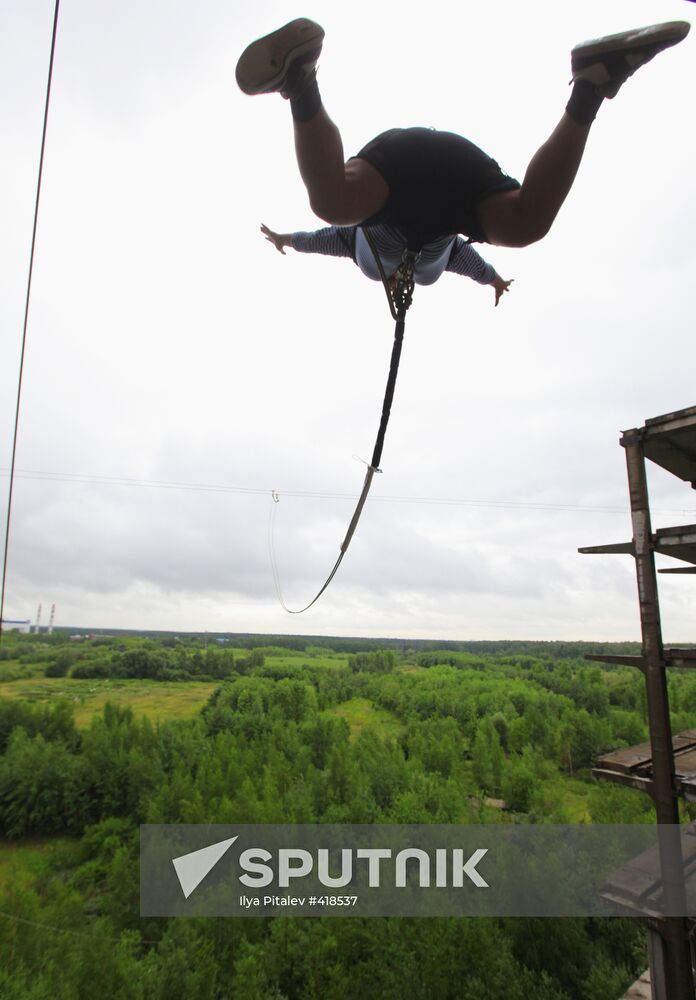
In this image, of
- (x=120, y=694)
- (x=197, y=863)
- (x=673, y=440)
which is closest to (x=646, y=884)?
(x=673, y=440)

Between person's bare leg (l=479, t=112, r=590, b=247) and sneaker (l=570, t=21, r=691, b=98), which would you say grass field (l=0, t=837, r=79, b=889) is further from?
sneaker (l=570, t=21, r=691, b=98)

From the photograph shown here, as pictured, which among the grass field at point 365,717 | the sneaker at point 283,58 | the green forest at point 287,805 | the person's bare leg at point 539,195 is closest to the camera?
the sneaker at point 283,58

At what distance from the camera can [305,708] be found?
1750 inches

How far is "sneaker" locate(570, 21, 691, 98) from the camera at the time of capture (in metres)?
1.11

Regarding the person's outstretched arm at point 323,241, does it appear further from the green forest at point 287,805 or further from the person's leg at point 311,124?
the green forest at point 287,805

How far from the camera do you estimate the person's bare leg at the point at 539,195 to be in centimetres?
122

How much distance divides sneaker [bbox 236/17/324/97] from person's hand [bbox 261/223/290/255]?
99cm

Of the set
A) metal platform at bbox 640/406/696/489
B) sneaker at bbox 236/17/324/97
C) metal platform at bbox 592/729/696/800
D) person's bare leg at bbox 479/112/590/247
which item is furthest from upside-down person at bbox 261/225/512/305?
metal platform at bbox 592/729/696/800

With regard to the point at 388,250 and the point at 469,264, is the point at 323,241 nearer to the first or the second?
the point at 388,250

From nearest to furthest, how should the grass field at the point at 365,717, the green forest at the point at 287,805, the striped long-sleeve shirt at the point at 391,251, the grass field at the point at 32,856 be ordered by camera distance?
1. the striped long-sleeve shirt at the point at 391,251
2. the green forest at the point at 287,805
3. the grass field at the point at 32,856
4. the grass field at the point at 365,717

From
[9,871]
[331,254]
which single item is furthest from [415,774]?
[331,254]

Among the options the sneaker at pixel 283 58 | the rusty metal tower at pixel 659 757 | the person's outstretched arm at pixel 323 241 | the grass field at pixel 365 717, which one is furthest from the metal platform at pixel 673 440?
the grass field at pixel 365 717

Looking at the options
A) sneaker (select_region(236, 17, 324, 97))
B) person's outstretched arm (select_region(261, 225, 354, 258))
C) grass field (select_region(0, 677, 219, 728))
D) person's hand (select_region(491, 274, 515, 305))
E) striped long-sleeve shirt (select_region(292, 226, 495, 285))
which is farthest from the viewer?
grass field (select_region(0, 677, 219, 728))

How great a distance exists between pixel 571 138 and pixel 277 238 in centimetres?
123
